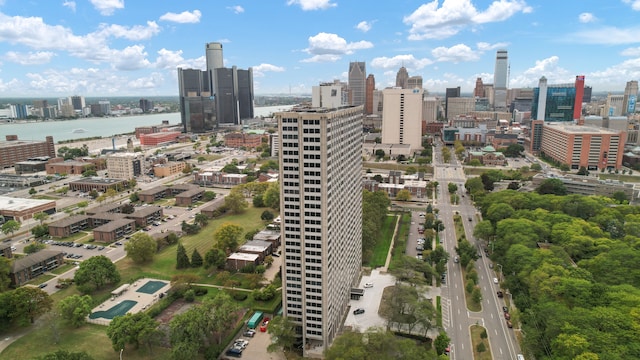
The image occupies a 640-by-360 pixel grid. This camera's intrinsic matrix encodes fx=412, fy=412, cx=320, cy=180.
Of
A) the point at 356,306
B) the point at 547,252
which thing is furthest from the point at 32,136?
the point at 547,252

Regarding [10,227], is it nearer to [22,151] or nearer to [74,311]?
[74,311]

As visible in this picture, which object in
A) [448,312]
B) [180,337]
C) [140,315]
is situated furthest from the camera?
[448,312]

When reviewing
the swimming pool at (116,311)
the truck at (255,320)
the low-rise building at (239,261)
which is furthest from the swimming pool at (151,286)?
the truck at (255,320)

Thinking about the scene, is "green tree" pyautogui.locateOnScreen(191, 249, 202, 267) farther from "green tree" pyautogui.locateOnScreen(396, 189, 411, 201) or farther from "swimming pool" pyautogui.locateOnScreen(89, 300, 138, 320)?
"green tree" pyautogui.locateOnScreen(396, 189, 411, 201)

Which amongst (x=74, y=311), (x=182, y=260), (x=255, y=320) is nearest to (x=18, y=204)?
(x=182, y=260)

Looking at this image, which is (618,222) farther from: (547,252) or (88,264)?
Answer: (88,264)

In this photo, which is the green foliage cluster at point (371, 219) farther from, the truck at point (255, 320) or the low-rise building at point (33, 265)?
the low-rise building at point (33, 265)
